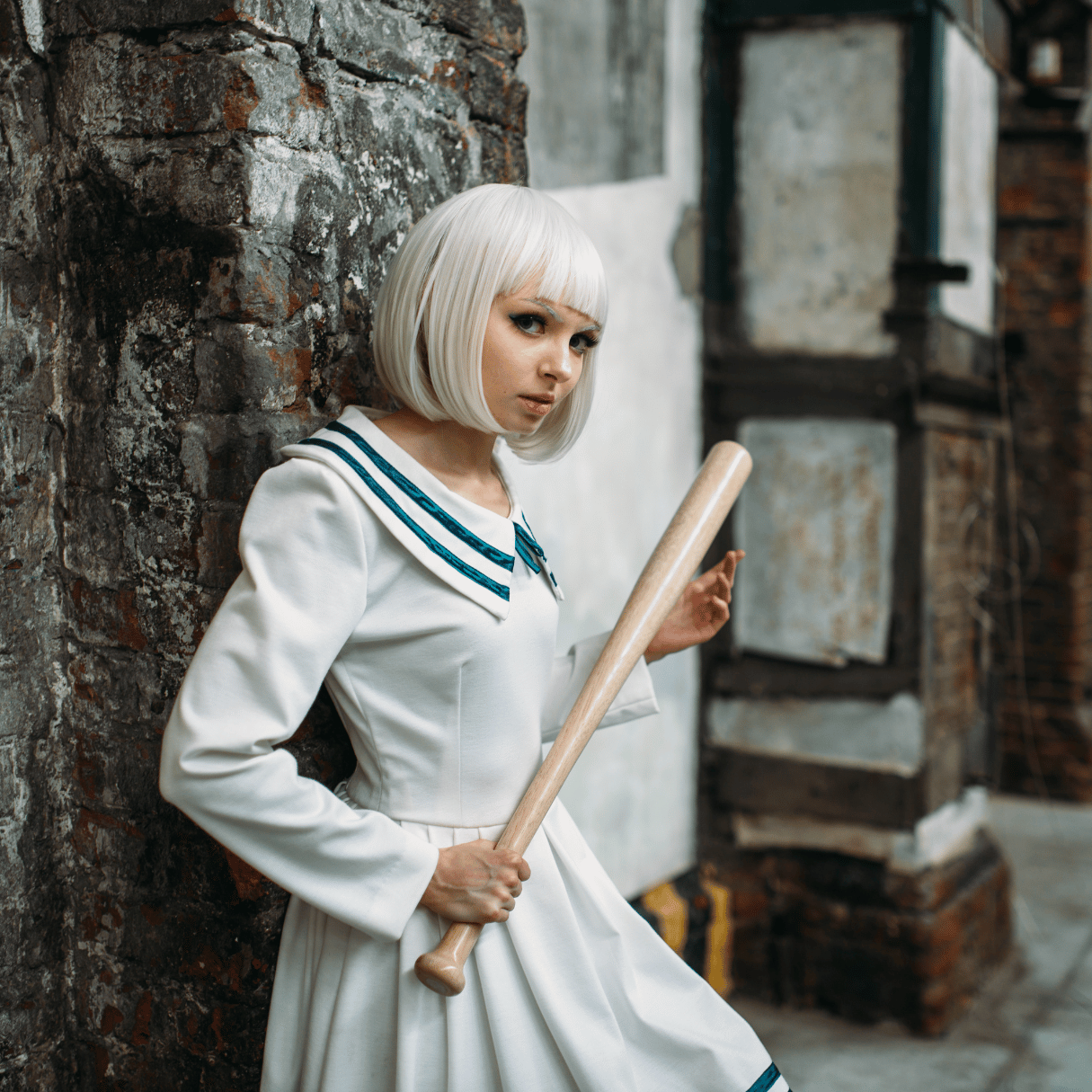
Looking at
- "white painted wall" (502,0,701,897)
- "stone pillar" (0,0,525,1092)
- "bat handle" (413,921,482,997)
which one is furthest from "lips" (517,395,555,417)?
"white painted wall" (502,0,701,897)

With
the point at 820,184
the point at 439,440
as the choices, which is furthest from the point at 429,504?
the point at 820,184

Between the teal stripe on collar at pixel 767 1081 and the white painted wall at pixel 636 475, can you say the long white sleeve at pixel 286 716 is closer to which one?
the teal stripe on collar at pixel 767 1081

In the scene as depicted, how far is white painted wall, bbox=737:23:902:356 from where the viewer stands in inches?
132

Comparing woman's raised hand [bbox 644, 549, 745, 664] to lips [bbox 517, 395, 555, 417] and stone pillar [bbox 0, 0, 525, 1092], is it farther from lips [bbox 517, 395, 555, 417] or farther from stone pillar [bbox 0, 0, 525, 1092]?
stone pillar [bbox 0, 0, 525, 1092]

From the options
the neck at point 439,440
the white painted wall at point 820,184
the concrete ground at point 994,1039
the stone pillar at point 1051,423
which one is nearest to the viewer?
the neck at point 439,440

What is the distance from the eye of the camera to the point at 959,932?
360 centimetres

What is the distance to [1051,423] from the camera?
595cm

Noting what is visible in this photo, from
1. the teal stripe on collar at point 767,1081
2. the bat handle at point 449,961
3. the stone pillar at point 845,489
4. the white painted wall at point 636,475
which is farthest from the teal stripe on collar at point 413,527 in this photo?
the stone pillar at point 845,489

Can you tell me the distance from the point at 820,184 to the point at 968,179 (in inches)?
21.9

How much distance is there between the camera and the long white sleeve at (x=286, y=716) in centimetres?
124

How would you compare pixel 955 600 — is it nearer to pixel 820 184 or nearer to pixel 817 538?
pixel 817 538

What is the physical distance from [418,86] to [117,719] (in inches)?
41.0

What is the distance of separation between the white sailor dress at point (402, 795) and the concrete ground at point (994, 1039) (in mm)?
1922

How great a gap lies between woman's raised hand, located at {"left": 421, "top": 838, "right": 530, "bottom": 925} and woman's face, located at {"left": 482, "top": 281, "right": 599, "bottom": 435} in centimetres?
53
